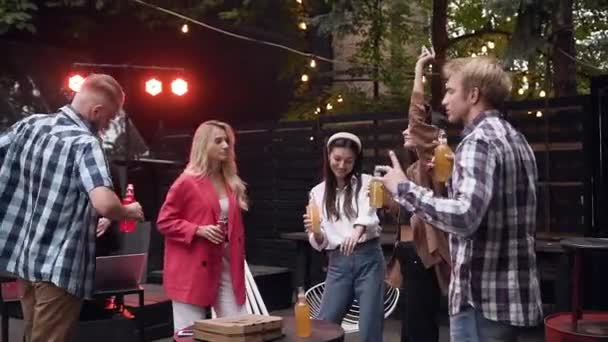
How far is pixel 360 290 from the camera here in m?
4.58

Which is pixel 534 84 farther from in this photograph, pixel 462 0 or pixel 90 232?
pixel 90 232

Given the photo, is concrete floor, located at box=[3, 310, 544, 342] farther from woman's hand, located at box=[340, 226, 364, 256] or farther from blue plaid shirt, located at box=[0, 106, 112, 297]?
blue plaid shirt, located at box=[0, 106, 112, 297]

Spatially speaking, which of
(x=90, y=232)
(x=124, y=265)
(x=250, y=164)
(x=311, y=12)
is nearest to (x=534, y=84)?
(x=311, y=12)

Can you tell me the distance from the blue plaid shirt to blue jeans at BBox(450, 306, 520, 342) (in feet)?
5.21

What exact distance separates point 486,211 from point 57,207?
1.90 meters

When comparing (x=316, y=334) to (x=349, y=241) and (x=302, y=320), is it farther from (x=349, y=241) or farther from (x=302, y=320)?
(x=349, y=241)

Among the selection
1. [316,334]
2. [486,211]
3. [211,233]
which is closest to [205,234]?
[211,233]

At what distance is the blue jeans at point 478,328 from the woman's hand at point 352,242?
1634 millimetres

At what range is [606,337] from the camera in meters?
4.07

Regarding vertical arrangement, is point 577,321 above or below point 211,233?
below

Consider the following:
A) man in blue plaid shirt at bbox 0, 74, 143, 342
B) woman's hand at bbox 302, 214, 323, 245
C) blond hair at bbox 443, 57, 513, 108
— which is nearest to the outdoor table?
woman's hand at bbox 302, 214, 323, 245

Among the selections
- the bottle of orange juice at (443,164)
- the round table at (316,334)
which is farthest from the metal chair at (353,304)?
the bottle of orange juice at (443,164)

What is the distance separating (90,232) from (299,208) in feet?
18.8

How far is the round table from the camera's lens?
354 centimetres
